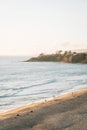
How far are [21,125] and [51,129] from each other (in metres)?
1.64

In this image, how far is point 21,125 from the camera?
13719 millimetres

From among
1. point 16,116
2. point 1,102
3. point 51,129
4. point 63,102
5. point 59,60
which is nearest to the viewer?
point 51,129

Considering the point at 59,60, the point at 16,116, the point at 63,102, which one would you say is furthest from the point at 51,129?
the point at 59,60

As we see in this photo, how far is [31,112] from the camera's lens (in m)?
16.2

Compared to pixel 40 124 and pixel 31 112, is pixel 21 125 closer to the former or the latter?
pixel 40 124

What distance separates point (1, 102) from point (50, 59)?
152 m

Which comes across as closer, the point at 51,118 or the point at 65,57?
the point at 51,118

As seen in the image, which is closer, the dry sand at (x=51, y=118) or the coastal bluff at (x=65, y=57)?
the dry sand at (x=51, y=118)

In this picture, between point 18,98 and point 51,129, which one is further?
point 18,98

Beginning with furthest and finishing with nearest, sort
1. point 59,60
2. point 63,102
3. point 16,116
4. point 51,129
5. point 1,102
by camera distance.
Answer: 1. point 59,60
2. point 1,102
3. point 63,102
4. point 16,116
5. point 51,129

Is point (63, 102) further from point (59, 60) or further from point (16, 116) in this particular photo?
point (59, 60)

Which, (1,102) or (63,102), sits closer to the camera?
(63,102)

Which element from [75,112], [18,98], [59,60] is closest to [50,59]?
[59,60]

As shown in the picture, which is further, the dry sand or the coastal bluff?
the coastal bluff
